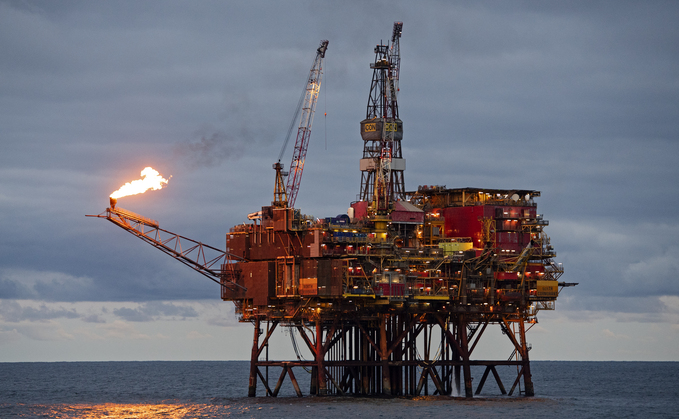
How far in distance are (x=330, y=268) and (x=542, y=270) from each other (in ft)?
87.7

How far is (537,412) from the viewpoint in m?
102

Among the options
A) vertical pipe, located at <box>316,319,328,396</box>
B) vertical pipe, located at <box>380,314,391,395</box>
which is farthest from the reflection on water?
vertical pipe, located at <box>380,314,391,395</box>

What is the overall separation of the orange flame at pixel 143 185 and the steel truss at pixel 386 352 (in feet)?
65.9

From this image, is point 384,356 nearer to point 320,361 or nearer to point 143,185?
point 320,361

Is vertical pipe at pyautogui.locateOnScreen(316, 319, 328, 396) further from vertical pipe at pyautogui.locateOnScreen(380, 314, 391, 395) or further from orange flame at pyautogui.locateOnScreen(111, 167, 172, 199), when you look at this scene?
orange flame at pyautogui.locateOnScreen(111, 167, 172, 199)

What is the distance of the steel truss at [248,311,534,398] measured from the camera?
108 m

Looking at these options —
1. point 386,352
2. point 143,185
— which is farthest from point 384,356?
point 143,185

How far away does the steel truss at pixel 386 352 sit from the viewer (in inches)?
4237

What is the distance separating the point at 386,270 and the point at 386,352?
11.1 m

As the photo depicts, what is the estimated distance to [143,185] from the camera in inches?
3878

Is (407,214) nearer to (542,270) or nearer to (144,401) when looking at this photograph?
(542,270)

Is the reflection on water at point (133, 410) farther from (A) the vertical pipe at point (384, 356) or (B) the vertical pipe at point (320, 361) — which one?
(A) the vertical pipe at point (384, 356)

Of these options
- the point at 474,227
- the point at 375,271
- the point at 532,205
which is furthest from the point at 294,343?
the point at 532,205

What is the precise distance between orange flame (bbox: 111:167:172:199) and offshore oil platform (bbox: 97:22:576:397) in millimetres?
1389
